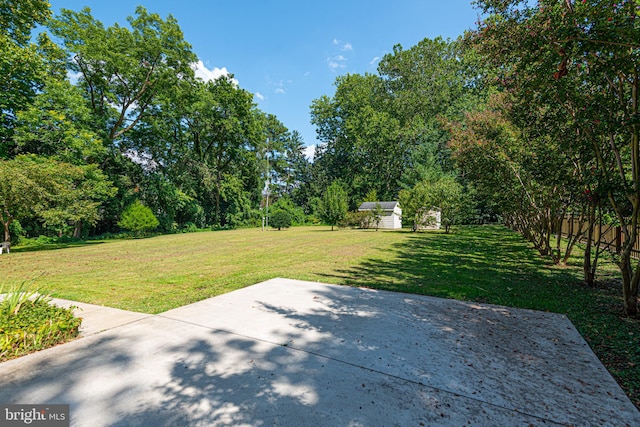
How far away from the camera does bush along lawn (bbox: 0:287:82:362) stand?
2.90 m

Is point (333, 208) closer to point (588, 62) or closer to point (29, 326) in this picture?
point (588, 62)

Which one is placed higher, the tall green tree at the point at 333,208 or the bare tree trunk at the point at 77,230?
the tall green tree at the point at 333,208

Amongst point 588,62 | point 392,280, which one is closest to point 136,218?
point 392,280

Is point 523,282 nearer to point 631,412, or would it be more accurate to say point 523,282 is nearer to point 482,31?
point 631,412

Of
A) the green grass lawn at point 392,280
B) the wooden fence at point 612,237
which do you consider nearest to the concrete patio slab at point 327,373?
the green grass lawn at point 392,280

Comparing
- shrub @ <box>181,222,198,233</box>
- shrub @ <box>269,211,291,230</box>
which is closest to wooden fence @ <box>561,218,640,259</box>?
shrub @ <box>269,211,291,230</box>

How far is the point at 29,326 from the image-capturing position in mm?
3064

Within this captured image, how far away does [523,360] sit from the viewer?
2.82 meters

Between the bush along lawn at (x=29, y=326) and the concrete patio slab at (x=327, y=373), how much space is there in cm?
19

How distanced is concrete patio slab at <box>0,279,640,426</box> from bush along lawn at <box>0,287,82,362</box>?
195 mm

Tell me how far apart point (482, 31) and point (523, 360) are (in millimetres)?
5278

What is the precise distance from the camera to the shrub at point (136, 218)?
824 inches

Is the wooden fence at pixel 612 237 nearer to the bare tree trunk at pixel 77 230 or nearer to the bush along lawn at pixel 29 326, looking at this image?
the bush along lawn at pixel 29 326

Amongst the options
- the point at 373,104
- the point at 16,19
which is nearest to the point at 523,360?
the point at 16,19
